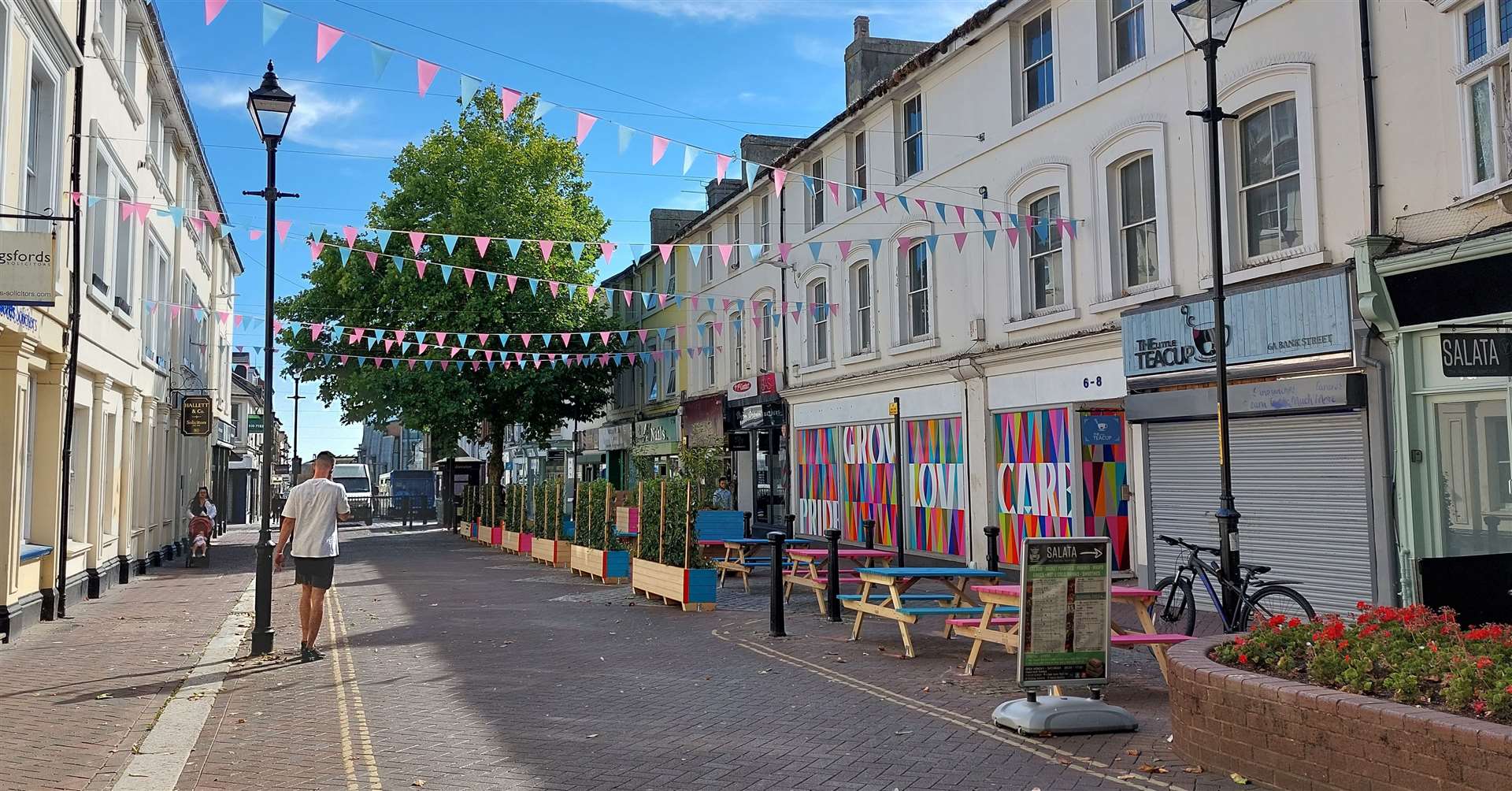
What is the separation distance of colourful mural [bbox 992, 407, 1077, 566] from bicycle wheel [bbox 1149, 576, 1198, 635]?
14.4 feet

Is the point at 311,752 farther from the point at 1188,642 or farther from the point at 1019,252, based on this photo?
the point at 1019,252

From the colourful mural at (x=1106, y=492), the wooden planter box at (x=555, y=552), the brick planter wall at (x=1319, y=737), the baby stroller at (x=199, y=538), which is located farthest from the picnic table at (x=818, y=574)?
the baby stroller at (x=199, y=538)

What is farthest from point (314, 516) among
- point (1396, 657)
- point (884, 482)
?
point (884, 482)

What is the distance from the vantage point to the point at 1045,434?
1647cm

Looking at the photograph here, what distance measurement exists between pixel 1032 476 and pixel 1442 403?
664 centimetres

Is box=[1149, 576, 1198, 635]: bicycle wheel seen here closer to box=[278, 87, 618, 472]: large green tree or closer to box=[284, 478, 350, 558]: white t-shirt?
box=[284, 478, 350, 558]: white t-shirt

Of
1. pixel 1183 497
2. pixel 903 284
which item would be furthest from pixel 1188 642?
pixel 903 284

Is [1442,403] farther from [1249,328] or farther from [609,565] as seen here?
[609,565]

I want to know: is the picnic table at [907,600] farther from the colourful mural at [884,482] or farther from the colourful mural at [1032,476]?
the colourful mural at [884,482]

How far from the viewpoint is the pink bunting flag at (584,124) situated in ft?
37.0

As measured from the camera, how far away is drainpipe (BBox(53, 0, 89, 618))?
13.1 meters

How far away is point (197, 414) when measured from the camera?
23.2 meters

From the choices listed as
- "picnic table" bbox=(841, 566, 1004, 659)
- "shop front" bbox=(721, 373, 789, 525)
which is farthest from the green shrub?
"shop front" bbox=(721, 373, 789, 525)

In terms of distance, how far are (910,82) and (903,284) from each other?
11.8 ft
